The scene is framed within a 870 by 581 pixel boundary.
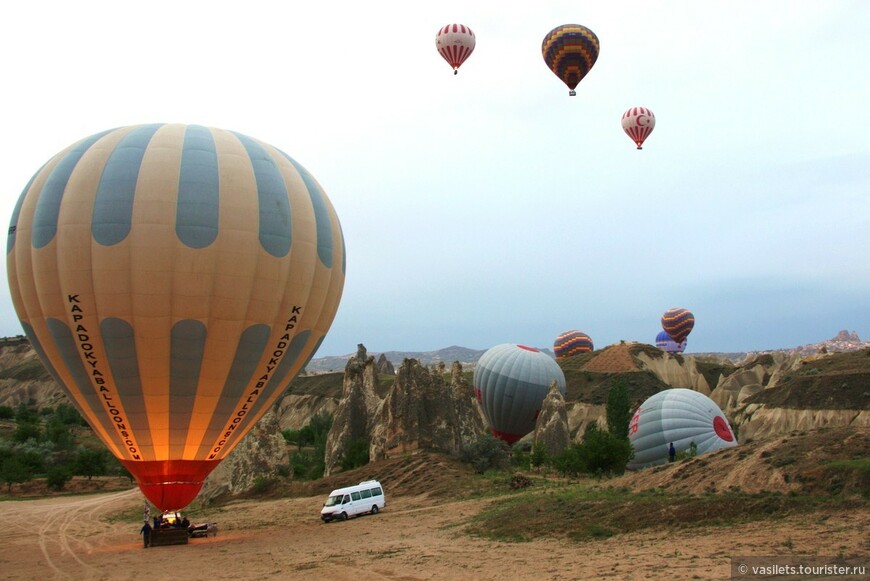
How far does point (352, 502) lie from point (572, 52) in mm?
33607

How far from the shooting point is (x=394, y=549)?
20938mm

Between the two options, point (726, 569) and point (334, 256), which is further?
point (334, 256)

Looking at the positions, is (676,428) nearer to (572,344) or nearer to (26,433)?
(26,433)

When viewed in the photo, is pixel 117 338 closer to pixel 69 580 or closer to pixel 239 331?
pixel 239 331

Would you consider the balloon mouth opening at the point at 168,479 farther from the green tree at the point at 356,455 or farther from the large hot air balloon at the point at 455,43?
the large hot air balloon at the point at 455,43

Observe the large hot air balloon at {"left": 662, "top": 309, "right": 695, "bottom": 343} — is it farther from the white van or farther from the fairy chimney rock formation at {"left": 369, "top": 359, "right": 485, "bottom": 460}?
the white van

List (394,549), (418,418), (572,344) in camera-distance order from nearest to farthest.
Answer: (394,549), (418,418), (572,344)

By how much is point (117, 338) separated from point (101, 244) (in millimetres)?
2921

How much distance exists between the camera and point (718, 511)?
18.7m

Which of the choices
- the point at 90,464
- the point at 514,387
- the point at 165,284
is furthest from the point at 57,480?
the point at 165,284

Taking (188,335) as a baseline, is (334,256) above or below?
above

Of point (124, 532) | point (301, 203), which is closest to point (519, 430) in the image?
point (124, 532)

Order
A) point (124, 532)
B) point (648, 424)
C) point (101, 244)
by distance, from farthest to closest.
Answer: point (648, 424)
point (124, 532)
point (101, 244)

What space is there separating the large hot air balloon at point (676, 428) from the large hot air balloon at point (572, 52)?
934 inches
